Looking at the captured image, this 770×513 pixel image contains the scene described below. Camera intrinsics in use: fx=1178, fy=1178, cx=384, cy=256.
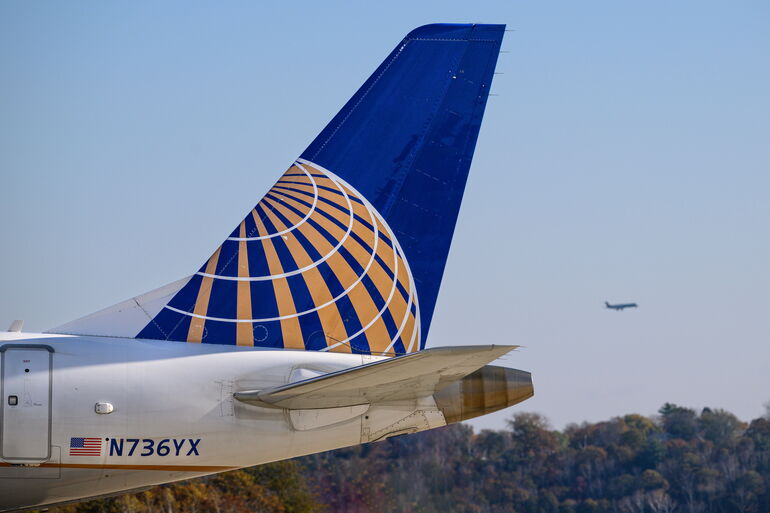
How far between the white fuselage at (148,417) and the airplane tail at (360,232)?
46 centimetres

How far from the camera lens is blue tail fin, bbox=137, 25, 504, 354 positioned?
48.3ft

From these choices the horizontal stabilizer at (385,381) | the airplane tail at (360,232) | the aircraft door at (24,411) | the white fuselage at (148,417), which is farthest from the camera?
the airplane tail at (360,232)

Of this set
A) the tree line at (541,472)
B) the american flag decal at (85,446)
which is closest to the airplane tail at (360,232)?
the american flag decal at (85,446)

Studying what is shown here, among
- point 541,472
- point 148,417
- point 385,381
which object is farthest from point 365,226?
point 541,472

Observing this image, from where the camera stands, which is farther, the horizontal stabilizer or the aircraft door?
the aircraft door

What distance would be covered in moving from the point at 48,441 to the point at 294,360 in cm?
304

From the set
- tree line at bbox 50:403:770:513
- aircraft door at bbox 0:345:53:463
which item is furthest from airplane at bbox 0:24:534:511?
tree line at bbox 50:403:770:513

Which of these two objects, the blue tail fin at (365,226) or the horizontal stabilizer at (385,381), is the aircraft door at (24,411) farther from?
the horizontal stabilizer at (385,381)

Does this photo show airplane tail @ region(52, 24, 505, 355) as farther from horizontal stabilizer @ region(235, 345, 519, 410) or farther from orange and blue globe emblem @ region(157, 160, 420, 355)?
horizontal stabilizer @ region(235, 345, 519, 410)

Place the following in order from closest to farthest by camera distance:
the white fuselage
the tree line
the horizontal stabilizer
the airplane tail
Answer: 1. the horizontal stabilizer
2. the white fuselage
3. the airplane tail
4. the tree line

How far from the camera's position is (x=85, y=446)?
43.5 ft

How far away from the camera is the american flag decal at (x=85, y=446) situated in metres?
13.2

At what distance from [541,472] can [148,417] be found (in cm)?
3758

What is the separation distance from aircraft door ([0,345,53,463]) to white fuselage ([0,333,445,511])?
11 millimetres
